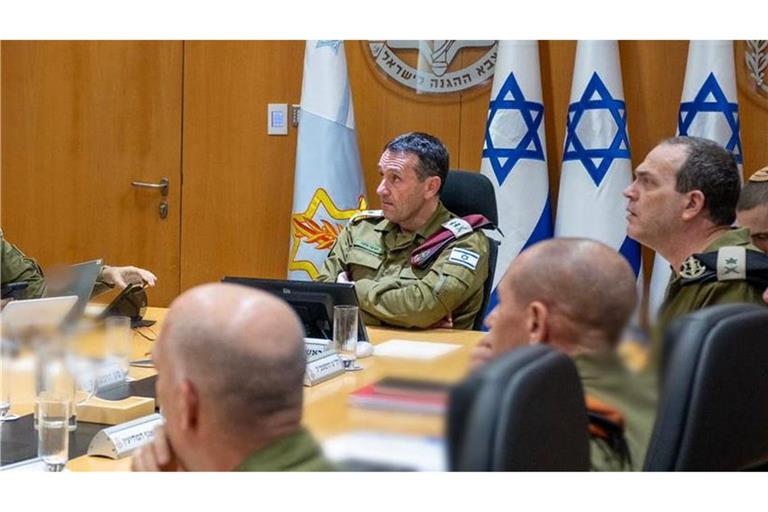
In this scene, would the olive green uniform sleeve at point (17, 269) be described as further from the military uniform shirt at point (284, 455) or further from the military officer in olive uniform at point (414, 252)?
the military uniform shirt at point (284, 455)

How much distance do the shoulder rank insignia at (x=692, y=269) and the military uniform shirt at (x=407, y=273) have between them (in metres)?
0.95

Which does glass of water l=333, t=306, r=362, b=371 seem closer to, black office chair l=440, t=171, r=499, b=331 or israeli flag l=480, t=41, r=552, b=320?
black office chair l=440, t=171, r=499, b=331

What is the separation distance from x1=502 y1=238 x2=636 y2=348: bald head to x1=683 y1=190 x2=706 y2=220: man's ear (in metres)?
1.17

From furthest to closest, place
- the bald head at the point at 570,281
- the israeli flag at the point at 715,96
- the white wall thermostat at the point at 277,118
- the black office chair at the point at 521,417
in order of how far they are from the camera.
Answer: the white wall thermostat at the point at 277,118 → the israeli flag at the point at 715,96 → the bald head at the point at 570,281 → the black office chair at the point at 521,417

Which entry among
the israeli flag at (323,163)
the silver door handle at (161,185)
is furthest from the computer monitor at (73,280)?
the silver door handle at (161,185)

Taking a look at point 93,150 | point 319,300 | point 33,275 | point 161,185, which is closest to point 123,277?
point 33,275

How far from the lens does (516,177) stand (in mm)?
4082

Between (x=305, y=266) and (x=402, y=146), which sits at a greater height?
(x=402, y=146)

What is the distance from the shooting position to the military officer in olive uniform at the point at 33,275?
2770mm

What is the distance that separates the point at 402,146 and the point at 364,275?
465 millimetres

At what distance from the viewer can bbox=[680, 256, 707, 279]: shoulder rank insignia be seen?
2168 mm

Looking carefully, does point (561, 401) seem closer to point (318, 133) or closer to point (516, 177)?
point (516, 177)

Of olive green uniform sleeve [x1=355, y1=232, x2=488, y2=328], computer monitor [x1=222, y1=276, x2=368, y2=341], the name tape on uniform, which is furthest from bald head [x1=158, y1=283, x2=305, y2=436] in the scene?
the name tape on uniform
